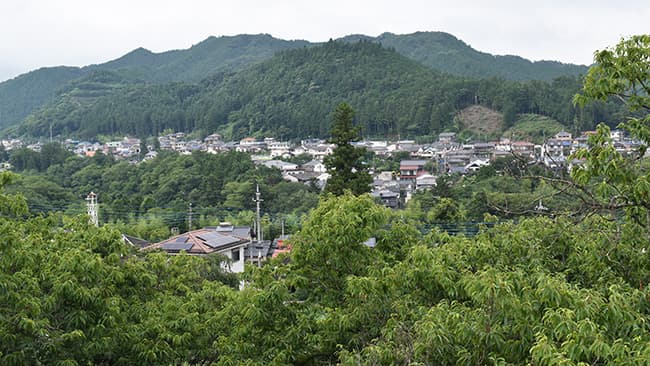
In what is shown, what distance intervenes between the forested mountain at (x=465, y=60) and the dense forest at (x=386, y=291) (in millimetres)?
135481

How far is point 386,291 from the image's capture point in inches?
251

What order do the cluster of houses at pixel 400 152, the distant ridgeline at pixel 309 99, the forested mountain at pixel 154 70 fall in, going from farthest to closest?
the forested mountain at pixel 154 70
the distant ridgeline at pixel 309 99
the cluster of houses at pixel 400 152

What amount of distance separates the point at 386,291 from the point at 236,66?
151m

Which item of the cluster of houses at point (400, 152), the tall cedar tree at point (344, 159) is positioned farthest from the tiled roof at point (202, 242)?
the cluster of houses at point (400, 152)

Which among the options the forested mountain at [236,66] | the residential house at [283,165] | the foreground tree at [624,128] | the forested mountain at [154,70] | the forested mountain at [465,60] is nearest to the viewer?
the foreground tree at [624,128]

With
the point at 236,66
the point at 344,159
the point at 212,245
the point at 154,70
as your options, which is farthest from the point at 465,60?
the point at 344,159

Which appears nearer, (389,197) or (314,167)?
(389,197)

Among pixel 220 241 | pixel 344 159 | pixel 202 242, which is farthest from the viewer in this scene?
pixel 220 241

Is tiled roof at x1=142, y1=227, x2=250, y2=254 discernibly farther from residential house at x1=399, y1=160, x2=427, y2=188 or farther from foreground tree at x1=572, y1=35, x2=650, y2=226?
residential house at x1=399, y1=160, x2=427, y2=188

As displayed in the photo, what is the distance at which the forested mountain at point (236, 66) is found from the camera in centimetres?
14788

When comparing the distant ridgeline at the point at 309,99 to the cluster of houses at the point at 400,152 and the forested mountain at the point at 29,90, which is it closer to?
the forested mountain at the point at 29,90

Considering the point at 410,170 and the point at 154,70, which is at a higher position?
the point at 154,70

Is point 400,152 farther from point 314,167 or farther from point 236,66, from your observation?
point 236,66

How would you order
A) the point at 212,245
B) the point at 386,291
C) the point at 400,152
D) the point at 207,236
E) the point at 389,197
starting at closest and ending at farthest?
the point at 386,291 < the point at 212,245 < the point at 207,236 < the point at 389,197 < the point at 400,152
